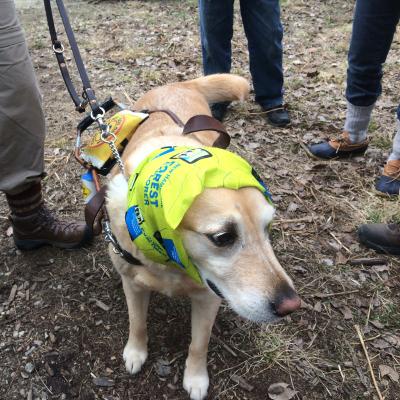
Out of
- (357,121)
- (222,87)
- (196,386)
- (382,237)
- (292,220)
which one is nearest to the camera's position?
(196,386)

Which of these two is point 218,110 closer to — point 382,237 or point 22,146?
point 382,237

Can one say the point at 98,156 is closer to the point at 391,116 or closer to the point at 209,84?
the point at 209,84

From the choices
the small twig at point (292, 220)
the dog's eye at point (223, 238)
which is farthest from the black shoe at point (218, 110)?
the dog's eye at point (223, 238)

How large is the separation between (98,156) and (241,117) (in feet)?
7.04

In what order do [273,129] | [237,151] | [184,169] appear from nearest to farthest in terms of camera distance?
[184,169], [237,151], [273,129]

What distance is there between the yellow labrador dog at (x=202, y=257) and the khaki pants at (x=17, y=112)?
47 cm

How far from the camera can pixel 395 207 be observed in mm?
2820

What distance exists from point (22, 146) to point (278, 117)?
2358mm

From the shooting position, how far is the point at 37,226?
2412 millimetres

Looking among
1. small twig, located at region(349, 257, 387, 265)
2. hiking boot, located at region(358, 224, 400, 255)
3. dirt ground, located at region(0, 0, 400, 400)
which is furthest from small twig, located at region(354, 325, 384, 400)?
hiking boot, located at region(358, 224, 400, 255)

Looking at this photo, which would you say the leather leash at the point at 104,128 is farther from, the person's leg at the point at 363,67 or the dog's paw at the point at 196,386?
the person's leg at the point at 363,67

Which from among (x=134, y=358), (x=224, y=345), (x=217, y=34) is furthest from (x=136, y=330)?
(x=217, y=34)

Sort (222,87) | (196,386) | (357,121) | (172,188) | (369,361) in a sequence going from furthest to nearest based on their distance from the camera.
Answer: (357,121), (222,87), (369,361), (196,386), (172,188)

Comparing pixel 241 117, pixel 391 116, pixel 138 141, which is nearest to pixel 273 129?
pixel 241 117
